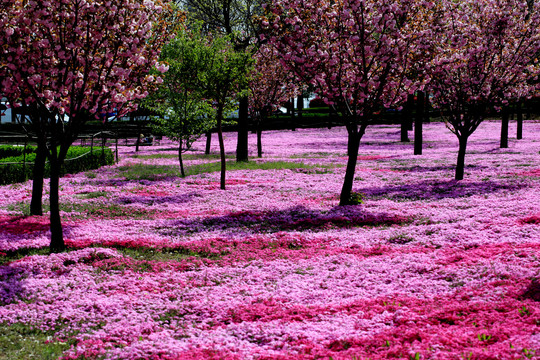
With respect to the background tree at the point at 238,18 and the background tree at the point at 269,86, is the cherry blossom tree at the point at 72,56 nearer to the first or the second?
the background tree at the point at 238,18

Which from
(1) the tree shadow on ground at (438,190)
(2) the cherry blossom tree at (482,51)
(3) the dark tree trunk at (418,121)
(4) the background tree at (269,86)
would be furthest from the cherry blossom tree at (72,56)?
(4) the background tree at (269,86)

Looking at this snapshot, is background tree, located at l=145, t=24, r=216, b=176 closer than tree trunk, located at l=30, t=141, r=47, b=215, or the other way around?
tree trunk, located at l=30, t=141, r=47, b=215

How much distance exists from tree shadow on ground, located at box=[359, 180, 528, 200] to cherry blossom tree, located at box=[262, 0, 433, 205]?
3145mm

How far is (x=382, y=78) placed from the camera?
1745cm

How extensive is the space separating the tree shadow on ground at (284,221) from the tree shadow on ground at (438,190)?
146 inches

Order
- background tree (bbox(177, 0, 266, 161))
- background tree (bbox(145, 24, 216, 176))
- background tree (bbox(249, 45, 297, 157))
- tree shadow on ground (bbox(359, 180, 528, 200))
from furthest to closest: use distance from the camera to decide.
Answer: background tree (bbox(249, 45, 297, 157)), background tree (bbox(177, 0, 266, 161)), background tree (bbox(145, 24, 216, 176)), tree shadow on ground (bbox(359, 180, 528, 200))

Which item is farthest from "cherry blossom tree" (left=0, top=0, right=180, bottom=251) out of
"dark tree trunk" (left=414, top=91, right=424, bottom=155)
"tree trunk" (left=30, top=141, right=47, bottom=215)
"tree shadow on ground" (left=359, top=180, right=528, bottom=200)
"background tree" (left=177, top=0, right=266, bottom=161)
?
"dark tree trunk" (left=414, top=91, right=424, bottom=155)

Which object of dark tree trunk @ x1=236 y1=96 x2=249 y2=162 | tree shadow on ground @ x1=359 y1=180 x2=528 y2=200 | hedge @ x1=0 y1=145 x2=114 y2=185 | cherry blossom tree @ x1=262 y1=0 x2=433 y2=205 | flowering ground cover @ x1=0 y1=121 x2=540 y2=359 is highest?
cherry blossom tree @ x1=262 y1=0 x2=433 y2=205

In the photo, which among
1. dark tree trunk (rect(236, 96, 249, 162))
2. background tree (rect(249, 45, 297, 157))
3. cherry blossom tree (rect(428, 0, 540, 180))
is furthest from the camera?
background tree (rect(249, 45, 297, 157))

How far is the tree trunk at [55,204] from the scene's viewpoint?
1122cm

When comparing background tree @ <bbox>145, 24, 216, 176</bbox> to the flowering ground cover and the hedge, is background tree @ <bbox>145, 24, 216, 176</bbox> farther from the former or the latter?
the flowering ground cover

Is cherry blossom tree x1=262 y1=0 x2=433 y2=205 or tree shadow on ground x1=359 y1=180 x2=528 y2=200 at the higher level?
cherry blossom tree x1=262 y1=0 x2=433 y2=205

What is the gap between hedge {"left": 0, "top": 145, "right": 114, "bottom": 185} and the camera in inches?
863

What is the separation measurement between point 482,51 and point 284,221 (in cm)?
1141
